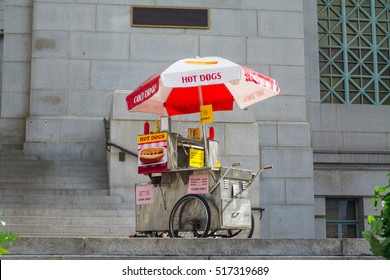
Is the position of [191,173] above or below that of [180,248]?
above

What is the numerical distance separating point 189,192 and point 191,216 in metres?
0.38

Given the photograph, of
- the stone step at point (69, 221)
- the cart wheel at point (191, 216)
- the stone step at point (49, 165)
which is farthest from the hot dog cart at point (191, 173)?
the stone step at point (49, 165)

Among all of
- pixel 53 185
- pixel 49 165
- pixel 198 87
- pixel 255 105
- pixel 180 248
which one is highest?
pixel 255 105

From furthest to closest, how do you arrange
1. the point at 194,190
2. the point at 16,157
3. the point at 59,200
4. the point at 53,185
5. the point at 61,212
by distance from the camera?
the point at 16,157, the point at 53,185, the point at 59,200, the point at 61,212, the point at 194,190

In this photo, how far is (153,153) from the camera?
36.3 feet

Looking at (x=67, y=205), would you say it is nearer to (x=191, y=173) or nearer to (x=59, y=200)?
(x=59, y=200)

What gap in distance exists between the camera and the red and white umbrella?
11406 millimetres

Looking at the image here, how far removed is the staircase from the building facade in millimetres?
1305

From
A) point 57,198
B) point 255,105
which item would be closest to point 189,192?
point 57,198

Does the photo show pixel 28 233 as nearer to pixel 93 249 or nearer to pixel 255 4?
pixel 93 249

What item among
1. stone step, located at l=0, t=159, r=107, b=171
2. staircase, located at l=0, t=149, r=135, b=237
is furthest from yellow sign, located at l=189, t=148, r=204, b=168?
stone step, located at l=0, t=159, r=107, b=171

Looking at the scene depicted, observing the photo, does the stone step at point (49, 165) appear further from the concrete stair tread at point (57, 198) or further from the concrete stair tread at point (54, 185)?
the concrete stair tread at point (57, 198)

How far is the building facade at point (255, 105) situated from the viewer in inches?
710
